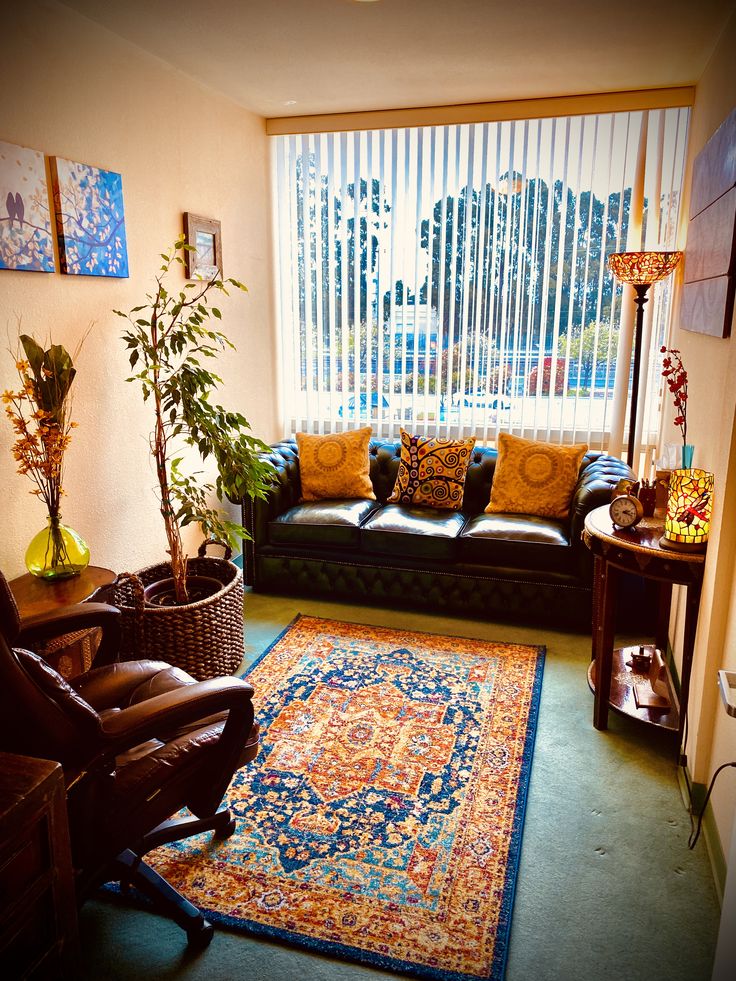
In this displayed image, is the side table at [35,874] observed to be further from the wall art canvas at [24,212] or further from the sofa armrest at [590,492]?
the sofa armrest at [590,492]

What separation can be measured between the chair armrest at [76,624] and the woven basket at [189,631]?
527 millimetres

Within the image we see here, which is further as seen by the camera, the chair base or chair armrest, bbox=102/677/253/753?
the chair base

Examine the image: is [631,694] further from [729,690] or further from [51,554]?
[51,554]

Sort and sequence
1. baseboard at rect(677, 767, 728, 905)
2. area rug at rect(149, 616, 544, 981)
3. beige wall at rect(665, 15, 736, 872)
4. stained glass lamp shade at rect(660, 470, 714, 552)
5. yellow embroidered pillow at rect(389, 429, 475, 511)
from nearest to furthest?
Result: area rug at rect(149, 616, 544, 981) → baseboard at rect(677, 767, 728, 905) → beige wall at rect(665, 15, 736, 872) → stained glass lamp shade at rect(660, 470, 714, 552) → yellow embroidered pillow at rect(389, 429, 475, 511)

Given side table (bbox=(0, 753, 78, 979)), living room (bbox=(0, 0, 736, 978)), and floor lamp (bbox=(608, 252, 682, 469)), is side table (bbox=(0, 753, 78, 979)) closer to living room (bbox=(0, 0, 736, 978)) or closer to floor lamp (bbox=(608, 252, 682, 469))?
living room (bbox=(0, 0, 736, 978))

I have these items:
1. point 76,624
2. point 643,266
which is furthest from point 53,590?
point 643,266

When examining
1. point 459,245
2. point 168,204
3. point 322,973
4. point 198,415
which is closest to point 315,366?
point 459,245

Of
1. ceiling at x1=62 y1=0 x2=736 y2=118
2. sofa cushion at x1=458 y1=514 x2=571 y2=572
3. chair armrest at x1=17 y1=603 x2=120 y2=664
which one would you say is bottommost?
sofa cushion at x1=458 y1=514 x2=571 y2=572

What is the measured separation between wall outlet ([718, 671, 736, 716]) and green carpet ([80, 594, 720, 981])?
2.48ft

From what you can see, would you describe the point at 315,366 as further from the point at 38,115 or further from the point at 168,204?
the point at 38,115

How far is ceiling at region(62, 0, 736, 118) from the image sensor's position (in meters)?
2.85

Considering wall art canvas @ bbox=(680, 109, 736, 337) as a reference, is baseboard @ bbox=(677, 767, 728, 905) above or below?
below

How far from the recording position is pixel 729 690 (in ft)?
5.20

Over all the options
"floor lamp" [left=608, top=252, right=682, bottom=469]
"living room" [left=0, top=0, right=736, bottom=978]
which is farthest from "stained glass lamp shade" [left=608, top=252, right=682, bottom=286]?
"living room" [left=0, top=0, right=736, bottom=978]
